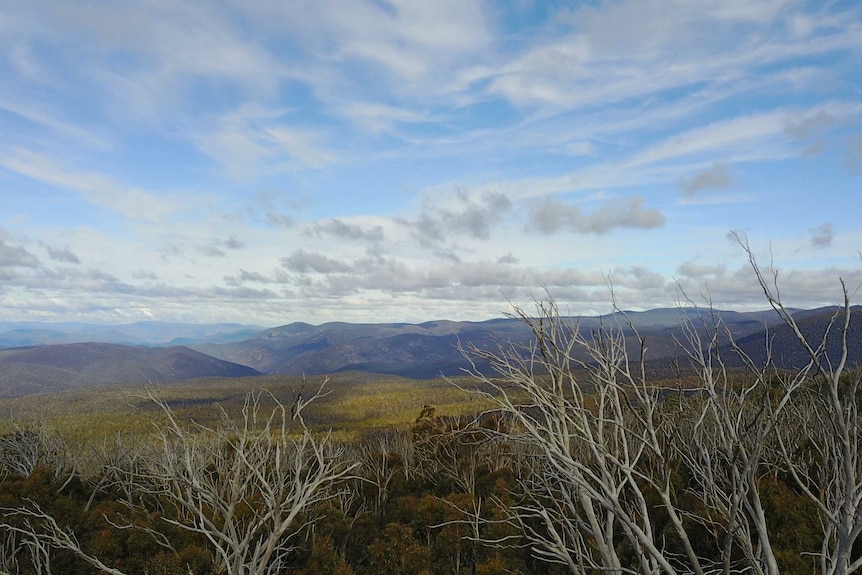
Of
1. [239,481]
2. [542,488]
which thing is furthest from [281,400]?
[542,488]

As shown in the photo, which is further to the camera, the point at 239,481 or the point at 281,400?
the point at 281,400

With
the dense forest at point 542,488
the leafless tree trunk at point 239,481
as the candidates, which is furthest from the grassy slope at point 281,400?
the leafless tree trunk at point 239,481

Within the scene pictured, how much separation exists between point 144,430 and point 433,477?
238 feet

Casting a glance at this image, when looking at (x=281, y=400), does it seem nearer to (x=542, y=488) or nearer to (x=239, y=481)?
(x=239, y=481)

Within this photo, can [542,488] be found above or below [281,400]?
above

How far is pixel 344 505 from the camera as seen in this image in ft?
60.3

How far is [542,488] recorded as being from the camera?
18.8ft

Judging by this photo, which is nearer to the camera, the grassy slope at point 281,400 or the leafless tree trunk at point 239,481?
the leafless tree trunk at point 239,481

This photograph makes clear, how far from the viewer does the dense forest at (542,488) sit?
3465mm

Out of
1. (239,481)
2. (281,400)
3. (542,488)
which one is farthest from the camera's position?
(281,400)

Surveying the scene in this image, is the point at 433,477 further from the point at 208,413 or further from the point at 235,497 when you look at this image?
the point at 208,413

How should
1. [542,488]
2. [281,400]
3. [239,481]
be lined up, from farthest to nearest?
1. [281,400]
2. [239,481]
3. [542,488]

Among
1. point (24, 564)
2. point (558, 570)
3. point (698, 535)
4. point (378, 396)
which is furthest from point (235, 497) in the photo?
point (378, 396)

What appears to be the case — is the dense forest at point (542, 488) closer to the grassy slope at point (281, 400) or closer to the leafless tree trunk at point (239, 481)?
the leafless tree trunk at point (239, 481)
